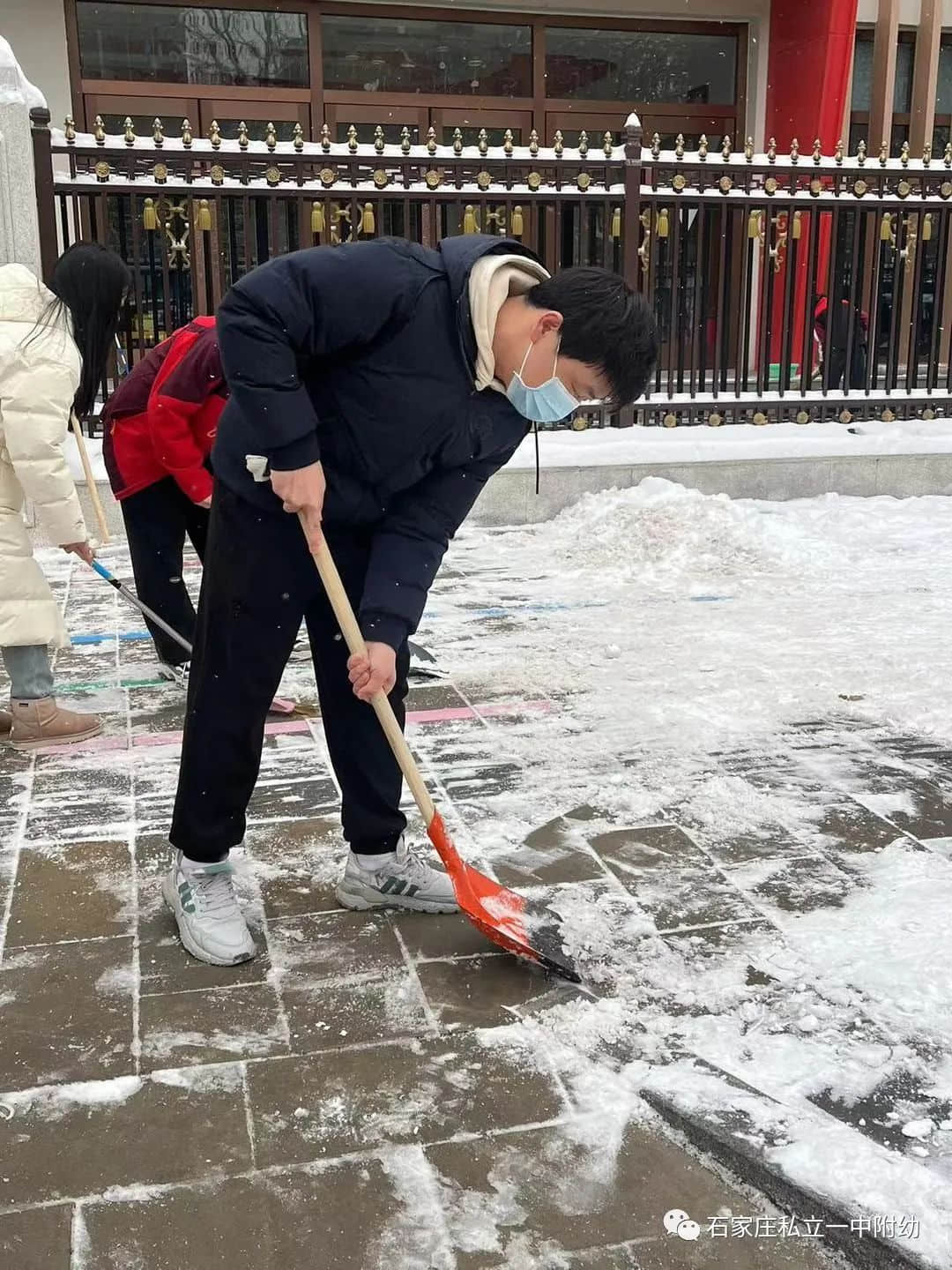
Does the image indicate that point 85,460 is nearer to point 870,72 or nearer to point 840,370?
point 840,370

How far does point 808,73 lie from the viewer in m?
12.6

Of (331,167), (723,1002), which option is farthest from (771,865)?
(331,167)

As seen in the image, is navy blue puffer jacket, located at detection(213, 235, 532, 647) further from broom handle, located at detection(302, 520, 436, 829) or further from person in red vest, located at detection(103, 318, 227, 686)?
person in red vest, located at detection(103, 318, 227, 686)

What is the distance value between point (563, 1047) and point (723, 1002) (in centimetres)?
38

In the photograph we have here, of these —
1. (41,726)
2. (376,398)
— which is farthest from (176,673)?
(376,398)

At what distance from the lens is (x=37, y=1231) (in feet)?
6.37

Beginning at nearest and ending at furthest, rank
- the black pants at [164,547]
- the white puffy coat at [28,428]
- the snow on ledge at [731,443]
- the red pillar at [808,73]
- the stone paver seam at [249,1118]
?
the stone paver seam at [249,1118] → the white puffy coat at [28,428] → the black pants at [164,547] → the snow on ledge at [731,443] → the red pillar at [808,73]

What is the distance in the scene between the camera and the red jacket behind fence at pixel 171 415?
416 centimetres

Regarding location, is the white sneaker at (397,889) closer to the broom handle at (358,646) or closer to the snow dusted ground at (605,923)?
the snow dusted ground at (605,923)

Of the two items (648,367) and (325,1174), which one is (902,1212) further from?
(648,367)

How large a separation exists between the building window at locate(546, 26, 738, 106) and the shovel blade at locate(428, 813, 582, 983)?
11.8 m

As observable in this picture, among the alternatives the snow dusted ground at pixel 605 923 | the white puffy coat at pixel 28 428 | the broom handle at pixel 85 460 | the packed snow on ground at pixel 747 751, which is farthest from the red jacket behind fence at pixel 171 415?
the packed snow on ground at pixel 747 751

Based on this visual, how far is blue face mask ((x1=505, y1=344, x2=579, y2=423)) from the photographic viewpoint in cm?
243

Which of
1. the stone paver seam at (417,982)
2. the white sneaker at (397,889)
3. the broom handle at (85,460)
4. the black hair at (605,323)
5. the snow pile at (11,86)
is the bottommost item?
the stone paver seam at (417,982)
